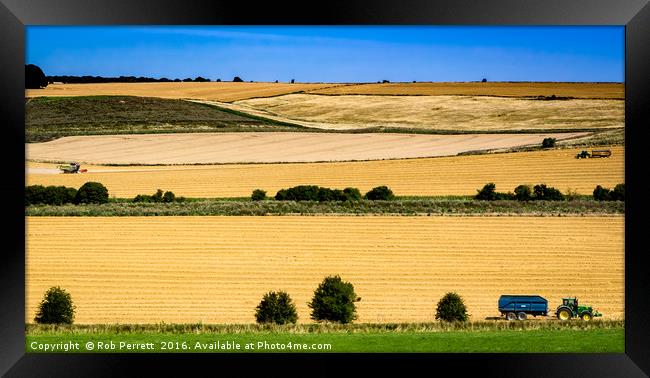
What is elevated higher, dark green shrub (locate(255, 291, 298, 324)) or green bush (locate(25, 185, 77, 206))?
green bush (locate(25, 185, 77, 206))

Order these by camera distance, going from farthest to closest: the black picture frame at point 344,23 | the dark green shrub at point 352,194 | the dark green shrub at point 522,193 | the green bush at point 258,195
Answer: the green bush at point 258,195
the dark green shrub at point 352,194
the dark green shrub at point 522,193
the black picture frame at point 344,23

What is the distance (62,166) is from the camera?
11.4 meters

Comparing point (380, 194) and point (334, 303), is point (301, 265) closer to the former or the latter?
point (334, 303)

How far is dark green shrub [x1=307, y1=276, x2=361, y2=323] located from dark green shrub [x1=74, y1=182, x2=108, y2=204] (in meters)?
4.18

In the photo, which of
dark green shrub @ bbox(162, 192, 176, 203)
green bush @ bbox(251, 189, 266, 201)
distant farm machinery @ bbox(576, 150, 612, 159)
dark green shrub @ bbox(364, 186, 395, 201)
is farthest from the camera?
dark green shrub @ bbox(364, 186, 395, 201)

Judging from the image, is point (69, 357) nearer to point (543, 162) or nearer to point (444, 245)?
point (444, 245)

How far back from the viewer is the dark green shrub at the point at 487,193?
1303 cm

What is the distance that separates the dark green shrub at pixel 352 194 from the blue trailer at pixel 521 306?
12.8 feet

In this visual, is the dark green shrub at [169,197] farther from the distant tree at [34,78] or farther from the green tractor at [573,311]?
the green tractor at [573,311]

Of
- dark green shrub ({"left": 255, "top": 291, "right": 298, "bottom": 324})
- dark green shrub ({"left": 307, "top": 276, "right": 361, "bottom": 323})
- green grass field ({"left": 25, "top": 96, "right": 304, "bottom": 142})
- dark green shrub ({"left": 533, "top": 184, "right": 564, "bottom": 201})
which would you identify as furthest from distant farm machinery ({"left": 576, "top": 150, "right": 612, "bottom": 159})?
dark green shrub ({"left": 255, "top": 291, "right": 298, "bottom": 324})

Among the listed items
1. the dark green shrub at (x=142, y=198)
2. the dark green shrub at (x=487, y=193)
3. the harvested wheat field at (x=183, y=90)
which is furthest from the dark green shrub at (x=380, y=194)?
the dark green shrub at (x=142, y=198)

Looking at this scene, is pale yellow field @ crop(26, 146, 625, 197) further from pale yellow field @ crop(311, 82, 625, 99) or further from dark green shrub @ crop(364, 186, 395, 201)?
pale yellow field @ crop(311, 82, 625, 99)

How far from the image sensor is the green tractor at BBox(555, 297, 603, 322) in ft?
29.1

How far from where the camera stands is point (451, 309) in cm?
957
